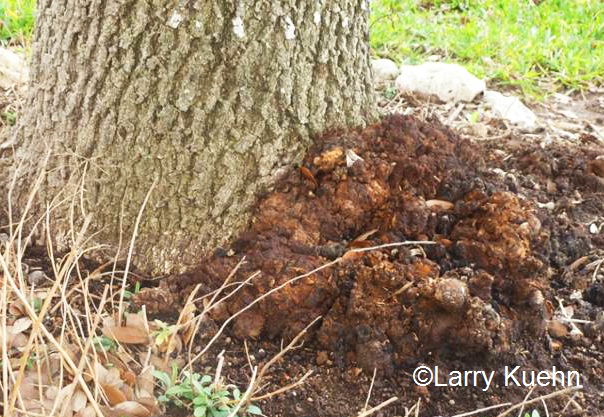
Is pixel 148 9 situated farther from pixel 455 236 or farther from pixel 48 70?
pixel 455 236

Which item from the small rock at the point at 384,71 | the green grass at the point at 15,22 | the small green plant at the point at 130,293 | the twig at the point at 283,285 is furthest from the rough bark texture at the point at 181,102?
the green grass at the point at 15,22

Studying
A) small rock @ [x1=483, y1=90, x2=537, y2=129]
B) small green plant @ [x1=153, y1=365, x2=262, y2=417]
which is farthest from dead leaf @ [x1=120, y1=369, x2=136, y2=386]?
small rock @ [x1=483, y1=90, x2=537, y2=129]

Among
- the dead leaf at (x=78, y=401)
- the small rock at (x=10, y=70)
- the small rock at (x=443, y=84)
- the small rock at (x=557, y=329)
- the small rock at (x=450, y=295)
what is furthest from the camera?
the small rock at (x=443, y=84)

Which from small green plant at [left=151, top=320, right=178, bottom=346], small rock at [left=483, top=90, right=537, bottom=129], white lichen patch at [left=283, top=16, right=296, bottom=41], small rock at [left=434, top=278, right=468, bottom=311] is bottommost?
small green plant at [left=151, top=320, right=178, bottom=346]

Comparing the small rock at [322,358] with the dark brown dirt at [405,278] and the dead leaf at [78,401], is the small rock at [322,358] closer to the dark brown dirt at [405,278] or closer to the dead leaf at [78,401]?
the dark brown dirt at [405,278]

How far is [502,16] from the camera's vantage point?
5020 millimetres

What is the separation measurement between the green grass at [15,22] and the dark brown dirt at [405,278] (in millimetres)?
2449

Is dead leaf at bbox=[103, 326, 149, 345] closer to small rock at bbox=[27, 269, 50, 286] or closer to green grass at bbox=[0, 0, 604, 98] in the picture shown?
small rock at bbox=[27, 269, 50, 286]

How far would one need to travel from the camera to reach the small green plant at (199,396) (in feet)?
6.07

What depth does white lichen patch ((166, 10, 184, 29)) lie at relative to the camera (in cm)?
212

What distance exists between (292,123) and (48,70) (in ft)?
2.46

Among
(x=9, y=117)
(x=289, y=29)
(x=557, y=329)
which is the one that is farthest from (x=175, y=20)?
(x=557, y=329)

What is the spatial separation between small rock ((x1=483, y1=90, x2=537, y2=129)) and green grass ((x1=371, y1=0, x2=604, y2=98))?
1.19 ft

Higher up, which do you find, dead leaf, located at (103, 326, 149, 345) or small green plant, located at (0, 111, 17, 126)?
small green plant, located at (0, 111, 17, 126)
